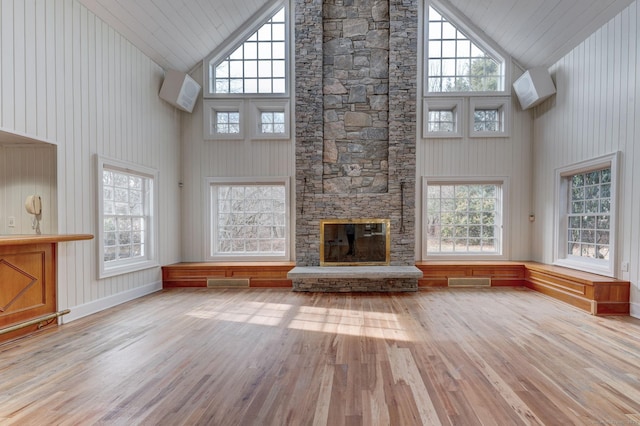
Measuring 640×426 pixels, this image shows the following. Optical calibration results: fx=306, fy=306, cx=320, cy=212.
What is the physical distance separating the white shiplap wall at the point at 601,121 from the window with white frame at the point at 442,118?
55.9 inches

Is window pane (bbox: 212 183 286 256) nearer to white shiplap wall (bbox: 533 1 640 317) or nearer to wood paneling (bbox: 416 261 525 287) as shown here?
wood paneling (bbox: 416 261 525 287)

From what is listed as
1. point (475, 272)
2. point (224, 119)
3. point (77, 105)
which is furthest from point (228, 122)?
point (475, 272)

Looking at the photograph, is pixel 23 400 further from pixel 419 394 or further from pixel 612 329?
pixel 612 329

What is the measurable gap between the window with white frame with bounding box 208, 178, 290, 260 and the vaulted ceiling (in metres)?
2.46

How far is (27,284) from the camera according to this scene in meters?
3.10

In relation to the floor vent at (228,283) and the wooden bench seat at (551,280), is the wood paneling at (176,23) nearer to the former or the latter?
the floor vent at (228,283)

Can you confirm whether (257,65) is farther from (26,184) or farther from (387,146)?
(26,184)

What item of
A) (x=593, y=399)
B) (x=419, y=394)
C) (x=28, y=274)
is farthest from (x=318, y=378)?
(x=28, y=274)

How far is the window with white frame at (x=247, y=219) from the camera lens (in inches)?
233

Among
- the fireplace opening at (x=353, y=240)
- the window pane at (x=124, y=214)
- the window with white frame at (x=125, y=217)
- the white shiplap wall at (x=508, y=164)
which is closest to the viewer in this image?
the window with white frame at (x=125, y=217)

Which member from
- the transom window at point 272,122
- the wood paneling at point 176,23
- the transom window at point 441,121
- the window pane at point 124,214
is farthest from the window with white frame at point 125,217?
the transom window at point 441,121

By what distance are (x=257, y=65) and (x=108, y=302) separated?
4800 millimetres

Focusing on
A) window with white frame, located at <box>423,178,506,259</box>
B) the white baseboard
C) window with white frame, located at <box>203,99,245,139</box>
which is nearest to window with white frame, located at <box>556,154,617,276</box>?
window with white frame, located at <box>423,178,506,259</box>

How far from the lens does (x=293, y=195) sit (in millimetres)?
5836
